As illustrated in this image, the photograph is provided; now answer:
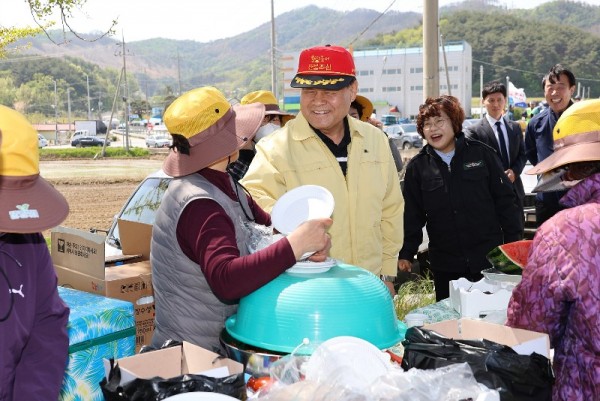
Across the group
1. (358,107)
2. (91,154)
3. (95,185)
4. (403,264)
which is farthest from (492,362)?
(91,154)

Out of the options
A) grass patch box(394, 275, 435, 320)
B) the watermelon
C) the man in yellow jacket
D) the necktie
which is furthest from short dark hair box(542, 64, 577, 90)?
the watermelon

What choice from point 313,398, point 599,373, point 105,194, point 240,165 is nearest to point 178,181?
point 313,398

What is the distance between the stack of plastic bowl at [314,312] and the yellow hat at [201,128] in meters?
0.53

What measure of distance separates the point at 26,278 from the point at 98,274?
3.89 feet

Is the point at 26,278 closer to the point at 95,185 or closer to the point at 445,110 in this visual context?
the point at 445,110

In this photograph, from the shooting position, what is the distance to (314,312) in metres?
2.04

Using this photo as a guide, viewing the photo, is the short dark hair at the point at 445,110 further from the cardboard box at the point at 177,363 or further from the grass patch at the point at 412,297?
the cardboard box at the point at 177,363

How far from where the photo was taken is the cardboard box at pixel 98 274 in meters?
2.96

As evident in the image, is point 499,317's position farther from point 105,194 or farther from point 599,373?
point 105,194

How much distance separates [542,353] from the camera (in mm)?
2205

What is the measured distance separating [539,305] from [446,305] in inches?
49.3

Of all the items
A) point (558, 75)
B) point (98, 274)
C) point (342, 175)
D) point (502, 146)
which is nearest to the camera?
point (98, 274)

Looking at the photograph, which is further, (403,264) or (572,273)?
(403,264)

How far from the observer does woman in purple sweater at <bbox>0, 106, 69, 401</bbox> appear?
162cm
